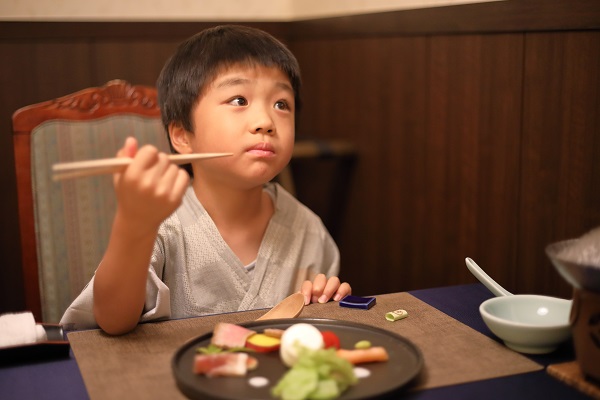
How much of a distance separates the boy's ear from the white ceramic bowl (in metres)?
0.77

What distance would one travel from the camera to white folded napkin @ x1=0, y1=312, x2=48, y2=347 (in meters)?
1.10

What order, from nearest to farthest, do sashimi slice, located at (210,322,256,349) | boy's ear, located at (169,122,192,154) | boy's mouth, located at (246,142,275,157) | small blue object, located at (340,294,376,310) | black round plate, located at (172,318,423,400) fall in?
black round plate, located at (172,318,423,400) → sashimi slice, located at (210,322,256,349) → small blue object, located at (340,294,376,310) → boy's mouth, located at (246,142,275,157) → boy's ear, located at (169,122,192,154)

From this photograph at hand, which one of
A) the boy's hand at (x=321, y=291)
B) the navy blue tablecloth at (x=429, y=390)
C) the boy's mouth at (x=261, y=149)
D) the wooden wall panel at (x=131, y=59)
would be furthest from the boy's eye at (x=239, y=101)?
the wooden wall panel at (x=131, y=59)

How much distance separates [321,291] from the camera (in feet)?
4.38

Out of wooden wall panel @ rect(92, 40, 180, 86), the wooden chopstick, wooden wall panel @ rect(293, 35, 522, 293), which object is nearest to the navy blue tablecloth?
the wooden chopstick

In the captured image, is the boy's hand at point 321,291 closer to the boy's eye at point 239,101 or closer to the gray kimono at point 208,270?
the gray kimono at point 208,270

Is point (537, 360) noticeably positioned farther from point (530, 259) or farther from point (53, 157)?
point (53, 157)

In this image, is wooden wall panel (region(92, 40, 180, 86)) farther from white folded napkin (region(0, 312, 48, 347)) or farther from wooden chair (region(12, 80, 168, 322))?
white folded napkin (region(0, 312, 48, 347))

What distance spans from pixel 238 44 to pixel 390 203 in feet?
3.86

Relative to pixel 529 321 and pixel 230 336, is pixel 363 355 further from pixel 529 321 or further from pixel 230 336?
pixel 529 321

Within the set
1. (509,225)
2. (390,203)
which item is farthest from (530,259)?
(390,203)

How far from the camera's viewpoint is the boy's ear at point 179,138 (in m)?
1.60

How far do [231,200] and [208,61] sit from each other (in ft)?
0.98

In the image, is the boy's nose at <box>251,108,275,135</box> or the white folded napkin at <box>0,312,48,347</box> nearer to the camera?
the white folded napkin at <box>0,312,48,347</box>
